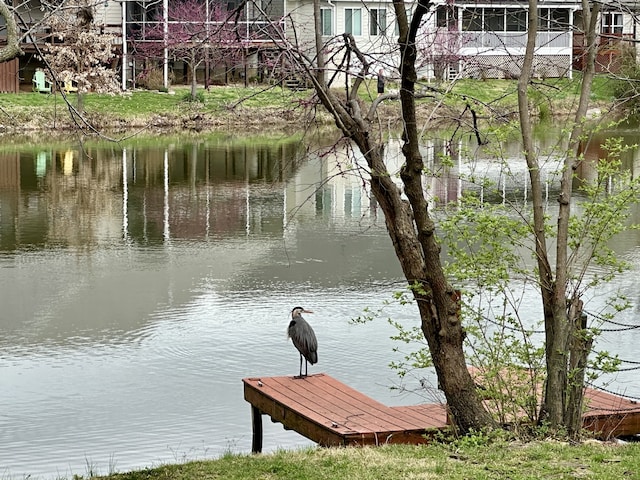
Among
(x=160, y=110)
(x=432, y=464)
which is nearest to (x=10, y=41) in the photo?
(x=432, y=464)

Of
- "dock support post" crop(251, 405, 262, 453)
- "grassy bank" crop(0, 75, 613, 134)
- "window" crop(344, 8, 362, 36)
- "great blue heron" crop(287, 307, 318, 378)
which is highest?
"window" crop(344, 8, 362, 36)

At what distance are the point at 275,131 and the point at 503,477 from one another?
40.0 meters

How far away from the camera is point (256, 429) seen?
10688mm

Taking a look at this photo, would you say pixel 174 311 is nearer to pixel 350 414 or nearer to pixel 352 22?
pixel 350 414

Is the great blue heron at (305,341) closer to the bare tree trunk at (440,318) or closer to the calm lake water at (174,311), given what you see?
the calm lake water at (174,311)

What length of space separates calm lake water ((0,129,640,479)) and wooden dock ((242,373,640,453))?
0.45 meters

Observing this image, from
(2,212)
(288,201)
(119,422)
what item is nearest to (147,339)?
(119,422)

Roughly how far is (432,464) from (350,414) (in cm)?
244

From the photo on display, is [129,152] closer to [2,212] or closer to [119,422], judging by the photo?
[2,212]

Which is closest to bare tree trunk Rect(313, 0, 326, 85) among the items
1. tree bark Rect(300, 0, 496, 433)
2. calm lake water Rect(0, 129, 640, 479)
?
tree bark Rect(300, 0, 496, 433)

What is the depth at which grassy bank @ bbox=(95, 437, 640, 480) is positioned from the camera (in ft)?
→ 23.7

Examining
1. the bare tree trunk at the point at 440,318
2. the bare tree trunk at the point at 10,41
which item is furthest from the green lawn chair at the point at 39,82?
the bare tree trunk at the point at 10,41

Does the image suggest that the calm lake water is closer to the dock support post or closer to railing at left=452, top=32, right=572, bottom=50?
the dock support post

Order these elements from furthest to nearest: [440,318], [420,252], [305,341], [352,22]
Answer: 1. [352,22]
2. [305,341]
3. [420,252]
4. [440,318]
